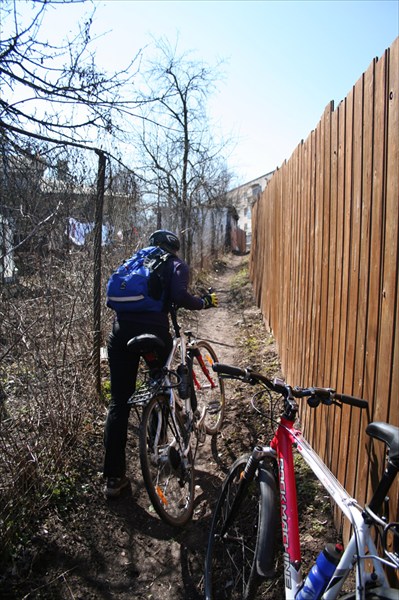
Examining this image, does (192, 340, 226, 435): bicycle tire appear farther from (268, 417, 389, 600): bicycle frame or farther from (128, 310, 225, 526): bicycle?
(268, 417, 389, 600): bicycle frame

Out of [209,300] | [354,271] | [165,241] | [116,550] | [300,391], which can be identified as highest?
[165,241]

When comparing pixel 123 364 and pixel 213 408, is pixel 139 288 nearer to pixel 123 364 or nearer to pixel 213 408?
pixel 123 364

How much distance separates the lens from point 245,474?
8.40ft

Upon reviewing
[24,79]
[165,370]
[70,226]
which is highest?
[24,79]

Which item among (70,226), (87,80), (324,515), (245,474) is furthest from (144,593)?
(87,80)

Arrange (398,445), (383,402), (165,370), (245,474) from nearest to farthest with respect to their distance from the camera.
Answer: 1. (398,445)
2. (383,402)
3. (245,474)
4. (165,370)

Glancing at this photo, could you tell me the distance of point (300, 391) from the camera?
230 centimetres

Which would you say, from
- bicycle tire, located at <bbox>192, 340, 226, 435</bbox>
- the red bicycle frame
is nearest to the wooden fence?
the red bicycle frame

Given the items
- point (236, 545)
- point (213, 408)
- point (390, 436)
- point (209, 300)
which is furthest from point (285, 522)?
point (213, 408)

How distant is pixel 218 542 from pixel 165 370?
1.16 metres

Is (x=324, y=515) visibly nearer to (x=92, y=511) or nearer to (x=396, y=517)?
(x=396, y=517)

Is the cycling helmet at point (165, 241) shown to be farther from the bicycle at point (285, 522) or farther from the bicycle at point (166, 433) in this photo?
the bicycle at point (285, 522)

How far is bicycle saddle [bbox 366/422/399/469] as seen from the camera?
163 cm

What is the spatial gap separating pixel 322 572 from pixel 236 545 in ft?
3.27
